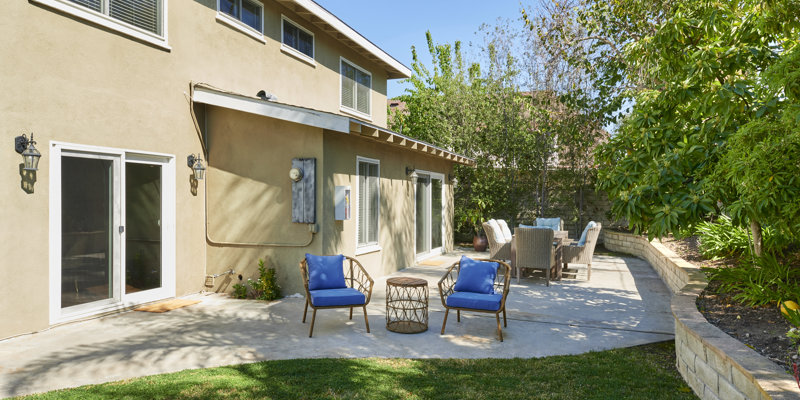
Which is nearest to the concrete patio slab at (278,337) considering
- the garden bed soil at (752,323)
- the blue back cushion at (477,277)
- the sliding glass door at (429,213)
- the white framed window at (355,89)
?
the blue back cushion at (477,277)

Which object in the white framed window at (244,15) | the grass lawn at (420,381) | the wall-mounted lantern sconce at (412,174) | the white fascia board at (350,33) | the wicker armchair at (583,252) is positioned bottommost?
the grass lawn at (420,381)

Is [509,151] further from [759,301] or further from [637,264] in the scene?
[759,301]

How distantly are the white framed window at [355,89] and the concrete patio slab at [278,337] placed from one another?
623cm

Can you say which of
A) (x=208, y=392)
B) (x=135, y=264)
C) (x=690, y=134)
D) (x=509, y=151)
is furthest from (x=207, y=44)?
(x=509, y=151)

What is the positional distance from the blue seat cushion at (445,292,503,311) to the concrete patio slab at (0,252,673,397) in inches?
14.6

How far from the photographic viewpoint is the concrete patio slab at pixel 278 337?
179 inches

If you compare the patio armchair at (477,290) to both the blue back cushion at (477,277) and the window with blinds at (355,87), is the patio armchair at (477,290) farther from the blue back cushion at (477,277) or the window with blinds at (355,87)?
the window with blinds at (355,87)

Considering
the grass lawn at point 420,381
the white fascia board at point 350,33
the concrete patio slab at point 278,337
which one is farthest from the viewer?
the white fascia board at point 350,33

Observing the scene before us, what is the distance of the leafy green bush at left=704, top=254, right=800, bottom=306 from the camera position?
15.6 ft

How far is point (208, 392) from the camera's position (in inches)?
149

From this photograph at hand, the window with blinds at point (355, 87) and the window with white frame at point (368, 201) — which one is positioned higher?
the window with blinds at point (355, 87)

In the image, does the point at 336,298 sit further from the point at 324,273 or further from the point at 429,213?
the point at 429,213

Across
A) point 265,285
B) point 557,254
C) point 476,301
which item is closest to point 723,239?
point 557,254

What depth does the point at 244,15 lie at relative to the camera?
8781 mm
